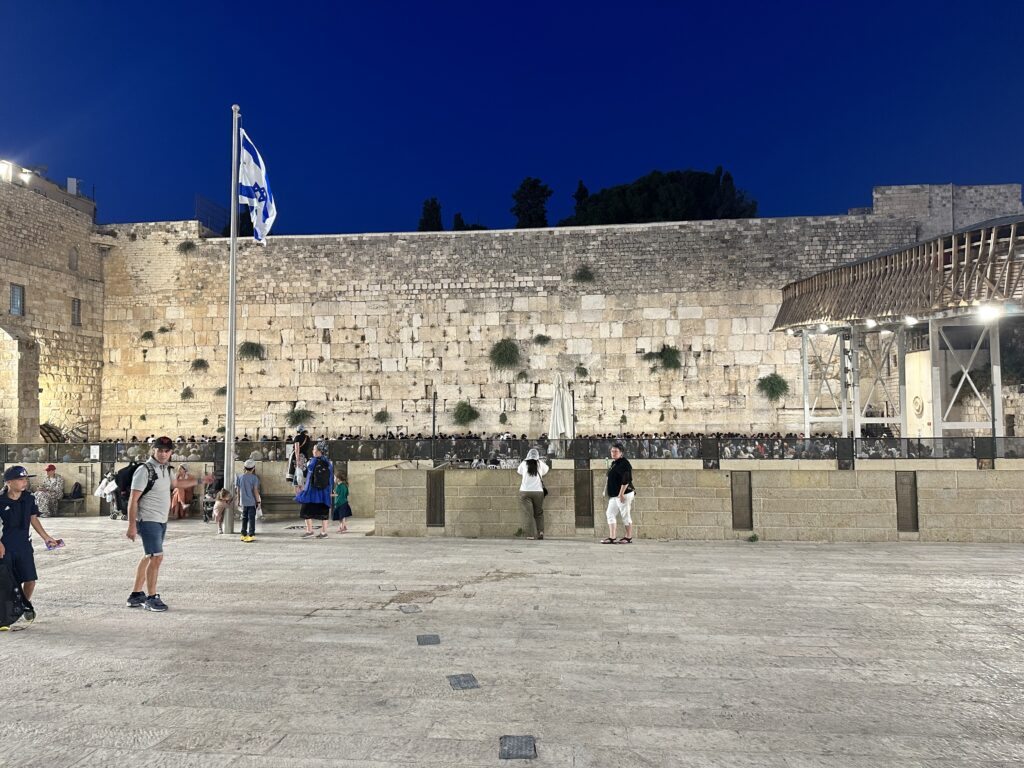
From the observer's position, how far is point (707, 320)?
73.7 feet

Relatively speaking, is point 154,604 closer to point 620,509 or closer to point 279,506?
point 620,509

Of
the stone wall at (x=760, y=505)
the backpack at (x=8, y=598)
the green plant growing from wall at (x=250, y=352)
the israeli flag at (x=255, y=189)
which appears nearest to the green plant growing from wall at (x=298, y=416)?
the green plant growing from wall at (x=250, y=352)

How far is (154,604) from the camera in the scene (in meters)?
5.90

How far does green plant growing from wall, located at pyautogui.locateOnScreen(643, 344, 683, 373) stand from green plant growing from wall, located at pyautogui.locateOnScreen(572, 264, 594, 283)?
127 inches

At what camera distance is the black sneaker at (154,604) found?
5879 millimetres

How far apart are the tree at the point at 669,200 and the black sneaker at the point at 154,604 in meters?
30.8

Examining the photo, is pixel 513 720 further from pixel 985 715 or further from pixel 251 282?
pixel 251 282

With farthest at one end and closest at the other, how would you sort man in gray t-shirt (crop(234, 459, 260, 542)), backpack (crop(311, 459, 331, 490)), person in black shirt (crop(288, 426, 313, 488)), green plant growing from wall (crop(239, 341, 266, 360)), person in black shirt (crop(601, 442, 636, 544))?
green plant growing from wall (crop(239, 341, 266, 360)) → person in black shirt (crop(288, 426, 313, 488)) → backpack (crop(311, 459, 331, 490)) → man in gray t-shirt (crop(234, 459, 260, 542)) → person in black shirt (crop(601, 442, 636, 544))

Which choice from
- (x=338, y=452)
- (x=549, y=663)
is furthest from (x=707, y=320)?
(x=549, y=663)

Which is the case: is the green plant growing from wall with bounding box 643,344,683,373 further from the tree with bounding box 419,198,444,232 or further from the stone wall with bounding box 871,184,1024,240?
the tree with bounding box 419,198,444,232

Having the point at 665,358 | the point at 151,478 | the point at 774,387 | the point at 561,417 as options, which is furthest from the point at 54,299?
the point at 774,387

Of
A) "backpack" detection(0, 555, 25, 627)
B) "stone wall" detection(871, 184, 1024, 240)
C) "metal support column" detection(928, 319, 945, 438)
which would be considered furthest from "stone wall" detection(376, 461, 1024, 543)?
"stone wall" detection(871, 184, 1024, 240)

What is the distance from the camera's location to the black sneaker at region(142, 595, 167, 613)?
5879mm

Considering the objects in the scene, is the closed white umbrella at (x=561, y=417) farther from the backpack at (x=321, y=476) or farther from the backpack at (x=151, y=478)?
the backpack at (x=151, y=478)
